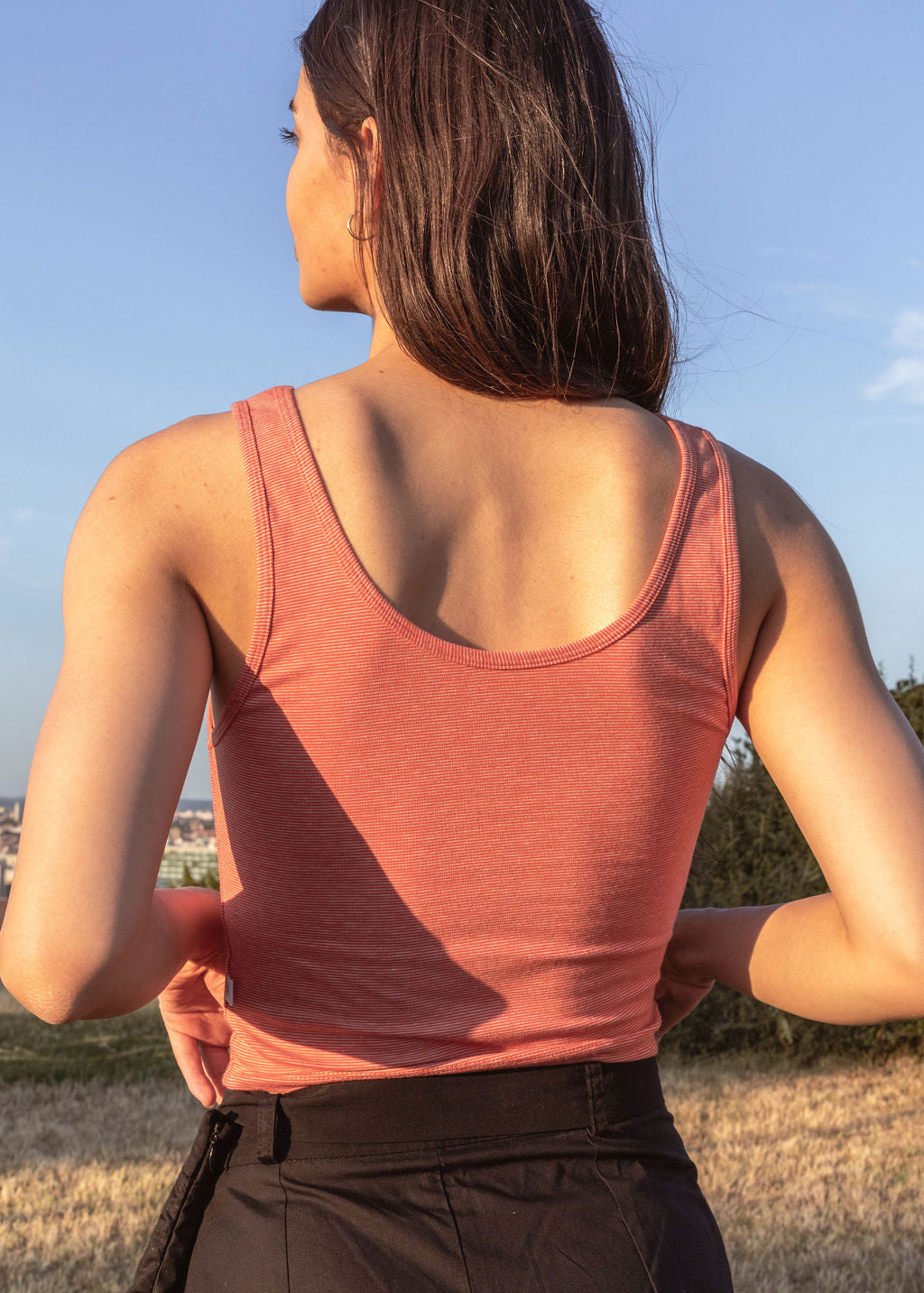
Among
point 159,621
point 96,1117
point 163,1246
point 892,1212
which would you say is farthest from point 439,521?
point 96,1117

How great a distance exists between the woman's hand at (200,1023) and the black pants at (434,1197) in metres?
0.12

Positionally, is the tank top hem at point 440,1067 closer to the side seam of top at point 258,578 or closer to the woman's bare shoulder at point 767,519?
the side seam of top at point 258,578

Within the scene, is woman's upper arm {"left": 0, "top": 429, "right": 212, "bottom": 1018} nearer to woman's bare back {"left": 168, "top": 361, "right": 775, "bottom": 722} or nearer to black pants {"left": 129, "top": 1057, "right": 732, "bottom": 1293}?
woman's bare back {"left": 168, "top": 361, "right": 775, "bottom": 722}

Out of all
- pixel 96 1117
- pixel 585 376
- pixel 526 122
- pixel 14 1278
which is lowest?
pixel 96 1117

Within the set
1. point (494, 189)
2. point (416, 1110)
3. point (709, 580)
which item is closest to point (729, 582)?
point (709, 580)

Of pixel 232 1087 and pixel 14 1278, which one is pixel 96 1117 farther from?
pixel 232 1087

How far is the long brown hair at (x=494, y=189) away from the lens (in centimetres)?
116

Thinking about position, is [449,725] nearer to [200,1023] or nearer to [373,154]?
[200,1023]

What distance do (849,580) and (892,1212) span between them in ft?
15.4

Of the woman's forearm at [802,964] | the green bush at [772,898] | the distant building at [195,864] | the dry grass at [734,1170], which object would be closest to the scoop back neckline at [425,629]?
the woman's forearm at [802,964]

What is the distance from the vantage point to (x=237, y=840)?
109cm

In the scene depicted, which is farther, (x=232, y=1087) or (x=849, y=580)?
(x=849, y=580)

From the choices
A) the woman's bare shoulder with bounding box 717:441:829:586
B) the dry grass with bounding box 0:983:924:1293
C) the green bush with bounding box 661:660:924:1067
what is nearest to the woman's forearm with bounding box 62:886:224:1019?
the woman's bare shoulder with bounding box 717:441:829:586

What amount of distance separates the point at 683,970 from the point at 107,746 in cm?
80
